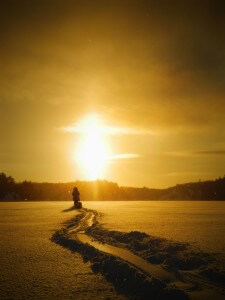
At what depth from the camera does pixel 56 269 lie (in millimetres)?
8844

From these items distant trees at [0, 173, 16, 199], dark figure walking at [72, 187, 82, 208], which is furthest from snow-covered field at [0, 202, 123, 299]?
distant trees at [0, 173, 16, 199]

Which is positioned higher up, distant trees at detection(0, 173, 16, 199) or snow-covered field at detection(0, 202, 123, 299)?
distant trees at detection(0, 173, 16, 199)

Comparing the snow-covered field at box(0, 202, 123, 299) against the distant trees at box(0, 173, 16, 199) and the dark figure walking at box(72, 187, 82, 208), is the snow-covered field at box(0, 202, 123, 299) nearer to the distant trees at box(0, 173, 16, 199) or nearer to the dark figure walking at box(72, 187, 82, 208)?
the dark figure walking at box(72, 187, 82, 208)

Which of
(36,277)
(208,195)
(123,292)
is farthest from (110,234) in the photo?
(208,195)

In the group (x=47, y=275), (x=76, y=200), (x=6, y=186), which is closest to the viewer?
(x=47, y=275)

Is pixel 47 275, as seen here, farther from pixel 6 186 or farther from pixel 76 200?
pixel 6 186

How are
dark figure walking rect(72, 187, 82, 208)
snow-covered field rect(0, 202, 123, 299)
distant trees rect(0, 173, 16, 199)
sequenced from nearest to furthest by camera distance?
1. snow-covered field rect(0, 202, 123, 299)
2. dark figure walking rect(72, 187, 82, 208)
3. distant trees rect(0, 173, 16, 199)

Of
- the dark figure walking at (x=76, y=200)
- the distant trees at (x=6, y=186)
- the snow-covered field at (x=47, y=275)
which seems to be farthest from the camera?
the distant trees at (x=6, y=186)

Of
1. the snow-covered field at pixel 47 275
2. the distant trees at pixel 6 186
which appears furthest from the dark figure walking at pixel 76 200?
the distant trees at pixel 6 186

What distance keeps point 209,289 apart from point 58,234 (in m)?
9.45

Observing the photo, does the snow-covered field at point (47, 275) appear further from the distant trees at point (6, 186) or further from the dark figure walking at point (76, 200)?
the distant trees at point (6, 186)

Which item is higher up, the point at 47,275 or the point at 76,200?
the point at 76,200

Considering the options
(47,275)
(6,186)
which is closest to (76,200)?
(47,275)

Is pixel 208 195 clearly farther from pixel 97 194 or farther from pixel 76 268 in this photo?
pixel 76 268
